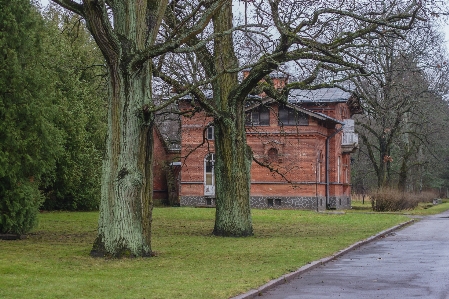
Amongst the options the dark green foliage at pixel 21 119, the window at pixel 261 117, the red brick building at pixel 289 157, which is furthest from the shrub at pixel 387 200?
the dark green foliage at pixel 21 119

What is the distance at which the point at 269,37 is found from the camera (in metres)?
19.8

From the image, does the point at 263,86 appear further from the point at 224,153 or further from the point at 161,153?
the point at 161,153

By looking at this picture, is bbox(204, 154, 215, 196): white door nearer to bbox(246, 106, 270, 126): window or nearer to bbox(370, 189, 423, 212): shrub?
bbox(246, 106, 270, 126): window

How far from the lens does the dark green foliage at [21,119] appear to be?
20.1 metres

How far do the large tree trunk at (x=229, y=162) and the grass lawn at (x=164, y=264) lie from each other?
2.31ft

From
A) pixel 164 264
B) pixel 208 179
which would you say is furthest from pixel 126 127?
pixel 208 179

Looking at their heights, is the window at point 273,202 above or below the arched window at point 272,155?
below

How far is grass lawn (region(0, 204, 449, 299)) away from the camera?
35.5 feet

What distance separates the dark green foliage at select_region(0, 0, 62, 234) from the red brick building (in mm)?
24790

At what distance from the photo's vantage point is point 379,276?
13.5 meters

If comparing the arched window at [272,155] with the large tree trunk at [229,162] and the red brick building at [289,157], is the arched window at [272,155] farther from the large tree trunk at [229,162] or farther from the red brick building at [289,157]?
the large tree trunk at [229,162]

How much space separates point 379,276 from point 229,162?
31.8 feet

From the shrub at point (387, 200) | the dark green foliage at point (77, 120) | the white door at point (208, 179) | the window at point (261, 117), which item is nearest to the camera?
the dark green foliage at point (77, 120)

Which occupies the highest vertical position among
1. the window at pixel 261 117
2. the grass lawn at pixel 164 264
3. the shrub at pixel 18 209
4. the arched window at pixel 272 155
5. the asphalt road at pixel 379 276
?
the window at pixel 261 117
